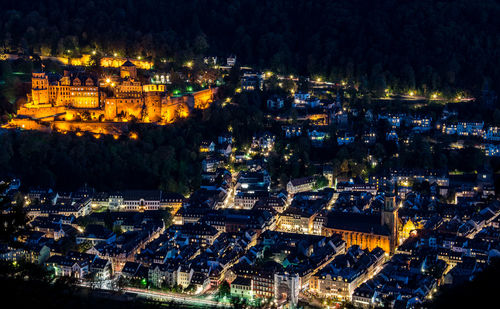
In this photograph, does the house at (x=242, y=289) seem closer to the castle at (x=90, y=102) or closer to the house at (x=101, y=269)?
the house at (x=101, y=269)

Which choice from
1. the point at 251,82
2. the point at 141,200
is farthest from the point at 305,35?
the point at 141,200

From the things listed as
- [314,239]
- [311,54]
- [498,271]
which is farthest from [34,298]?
[311,54]

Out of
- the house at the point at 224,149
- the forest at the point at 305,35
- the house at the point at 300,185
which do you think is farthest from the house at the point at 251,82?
the house at the point at 300,185

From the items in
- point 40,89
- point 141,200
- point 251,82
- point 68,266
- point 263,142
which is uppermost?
point 251,82

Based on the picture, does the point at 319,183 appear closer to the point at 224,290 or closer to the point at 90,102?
the point at 224,290

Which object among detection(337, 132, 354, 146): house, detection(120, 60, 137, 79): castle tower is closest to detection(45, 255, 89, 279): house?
detection(120, 60, 137, 79): castle tower

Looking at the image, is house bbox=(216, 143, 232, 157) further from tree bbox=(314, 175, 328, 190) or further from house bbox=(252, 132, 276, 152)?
tree bbox=(314, 175, 328, 190)

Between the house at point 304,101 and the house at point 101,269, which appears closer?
the house at point 101,269

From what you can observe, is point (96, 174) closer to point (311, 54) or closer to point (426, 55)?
point (311, 54)
